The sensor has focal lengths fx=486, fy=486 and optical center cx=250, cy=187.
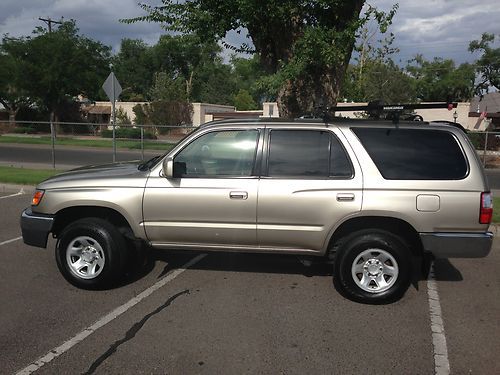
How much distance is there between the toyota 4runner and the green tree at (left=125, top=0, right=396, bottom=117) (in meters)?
3.86

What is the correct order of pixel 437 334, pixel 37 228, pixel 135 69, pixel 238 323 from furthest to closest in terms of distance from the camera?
1. pixel 135 69
2. pixel 37 228
3. pixel 238 323
4. pixel 437 334

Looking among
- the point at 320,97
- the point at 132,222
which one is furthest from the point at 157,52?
the point at 132,222

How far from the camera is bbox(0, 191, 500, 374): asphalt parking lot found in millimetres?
3586

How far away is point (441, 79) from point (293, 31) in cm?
5722

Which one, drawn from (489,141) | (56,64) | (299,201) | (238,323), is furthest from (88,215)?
(56,64)

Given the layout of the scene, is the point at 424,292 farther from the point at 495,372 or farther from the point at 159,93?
the point at 159,93

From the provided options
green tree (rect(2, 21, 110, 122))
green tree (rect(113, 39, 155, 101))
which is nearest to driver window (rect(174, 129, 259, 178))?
green tree (rect(2, 21, 110, 122))

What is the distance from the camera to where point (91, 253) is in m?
5.00

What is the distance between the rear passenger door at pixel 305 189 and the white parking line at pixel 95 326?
1254 mm

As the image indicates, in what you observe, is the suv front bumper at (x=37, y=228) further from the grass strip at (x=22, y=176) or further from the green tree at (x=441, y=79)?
the green tree at (x=441, y=79)

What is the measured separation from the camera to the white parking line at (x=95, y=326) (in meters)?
3.50

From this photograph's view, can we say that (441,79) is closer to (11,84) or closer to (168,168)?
(11,84)

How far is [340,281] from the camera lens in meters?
4.76

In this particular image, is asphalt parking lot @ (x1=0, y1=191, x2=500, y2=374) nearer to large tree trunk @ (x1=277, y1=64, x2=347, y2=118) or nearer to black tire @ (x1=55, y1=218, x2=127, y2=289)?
black tire @ (x1=55, y1=218, x2=127, y2=289)
